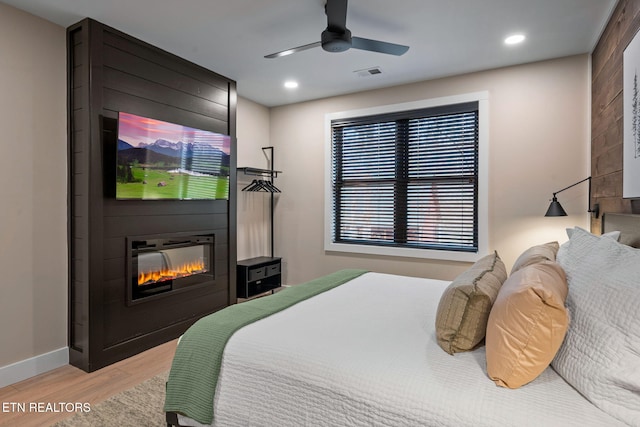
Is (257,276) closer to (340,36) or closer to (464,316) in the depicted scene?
(340,36)

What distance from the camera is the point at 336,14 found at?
89.7 inches

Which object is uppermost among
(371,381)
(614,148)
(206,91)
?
(206,91)

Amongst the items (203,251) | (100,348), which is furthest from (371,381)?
(203,251)

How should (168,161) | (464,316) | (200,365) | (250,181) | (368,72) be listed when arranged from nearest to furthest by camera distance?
(464,316) → (200,365) → (168,161) → (368,72) → (250,181)

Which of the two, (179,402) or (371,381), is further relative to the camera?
(179,402)

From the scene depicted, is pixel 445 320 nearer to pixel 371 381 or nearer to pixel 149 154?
pixel 371 381

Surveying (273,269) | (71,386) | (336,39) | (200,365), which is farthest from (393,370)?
(273,269)

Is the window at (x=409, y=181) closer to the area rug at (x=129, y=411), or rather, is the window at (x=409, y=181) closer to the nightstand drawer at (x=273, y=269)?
the nightstand drawer at (x=273, y=269)

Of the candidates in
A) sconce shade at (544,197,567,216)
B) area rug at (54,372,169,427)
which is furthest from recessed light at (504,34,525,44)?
area rug at (54,372,169,427)

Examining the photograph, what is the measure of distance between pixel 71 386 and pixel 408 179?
349 centimetres

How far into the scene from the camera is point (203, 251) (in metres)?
3.66

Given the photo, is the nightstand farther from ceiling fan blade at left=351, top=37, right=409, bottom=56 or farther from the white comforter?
ceiling fan blade at left=351, top=37, right=409, bottom=56

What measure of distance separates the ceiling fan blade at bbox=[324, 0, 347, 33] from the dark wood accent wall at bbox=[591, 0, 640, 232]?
164cm

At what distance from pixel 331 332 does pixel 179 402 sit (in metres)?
0.74
